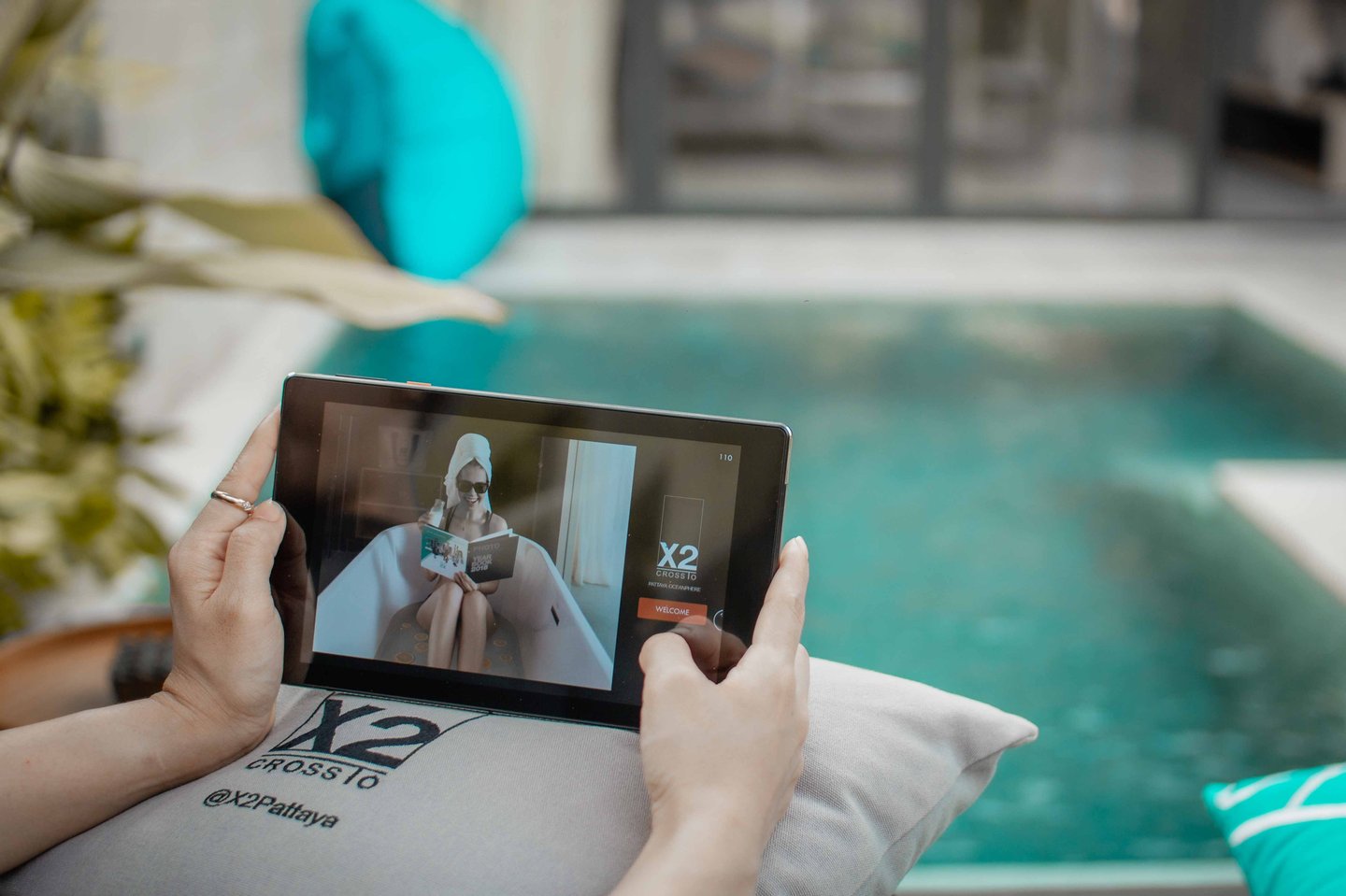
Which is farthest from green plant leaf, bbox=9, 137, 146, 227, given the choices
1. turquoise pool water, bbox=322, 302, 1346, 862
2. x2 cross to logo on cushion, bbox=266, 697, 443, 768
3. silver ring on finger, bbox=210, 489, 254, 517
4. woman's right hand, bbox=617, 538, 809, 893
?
turquoise pool water, bbox=322, 302, 1346, 862

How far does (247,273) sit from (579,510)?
1.11 ft

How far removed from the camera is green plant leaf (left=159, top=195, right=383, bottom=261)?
0.91 m

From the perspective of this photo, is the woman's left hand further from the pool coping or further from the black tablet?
the pool coping

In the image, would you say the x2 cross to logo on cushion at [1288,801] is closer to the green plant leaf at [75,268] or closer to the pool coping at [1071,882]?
the pool coping at [1071,882]

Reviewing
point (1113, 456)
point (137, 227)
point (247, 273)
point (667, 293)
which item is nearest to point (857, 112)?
point (667, 293)

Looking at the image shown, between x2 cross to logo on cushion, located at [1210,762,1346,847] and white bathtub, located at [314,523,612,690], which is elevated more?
white bathtub, located at [314,523,612,690]

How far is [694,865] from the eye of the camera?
0.53 meters

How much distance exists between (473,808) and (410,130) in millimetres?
3707

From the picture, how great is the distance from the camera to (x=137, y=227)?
1.46 m

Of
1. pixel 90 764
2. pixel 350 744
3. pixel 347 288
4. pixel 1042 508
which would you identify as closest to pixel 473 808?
pixel 350 744

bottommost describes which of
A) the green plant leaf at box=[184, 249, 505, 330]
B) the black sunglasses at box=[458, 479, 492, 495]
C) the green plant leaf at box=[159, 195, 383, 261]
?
the black sunglasses at box=[458, 479, 492, 495]

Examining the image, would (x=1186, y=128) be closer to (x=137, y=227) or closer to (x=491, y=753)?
(x=137, y=227)

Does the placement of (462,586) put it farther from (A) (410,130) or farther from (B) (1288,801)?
(A) (410,130)

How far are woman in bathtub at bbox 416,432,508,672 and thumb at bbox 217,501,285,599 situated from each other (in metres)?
0.08
